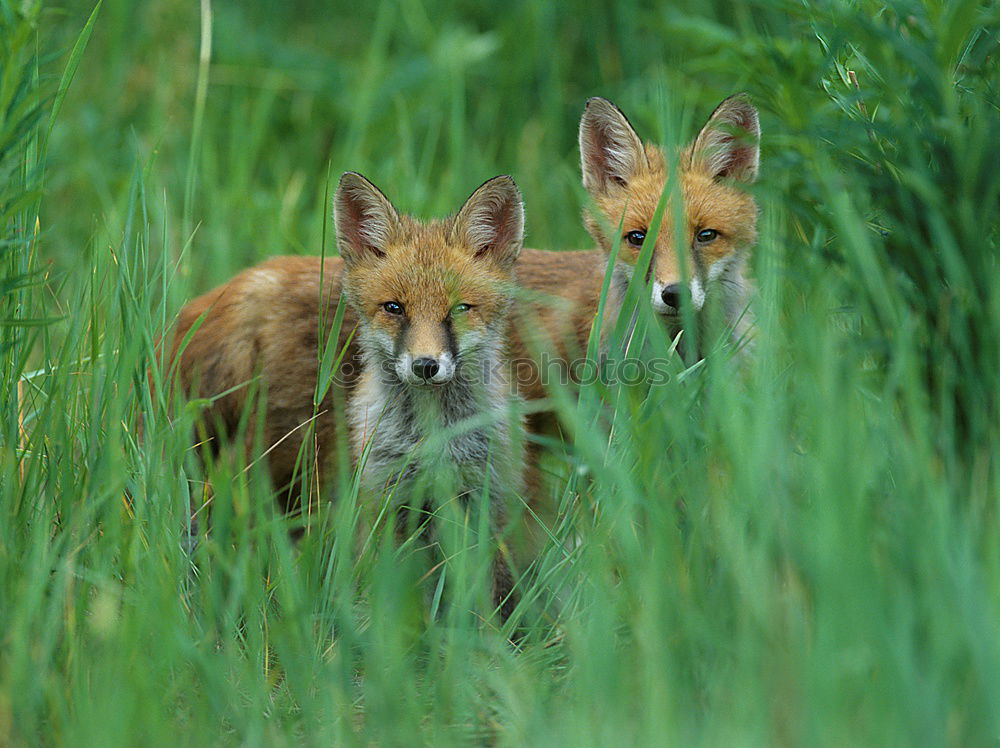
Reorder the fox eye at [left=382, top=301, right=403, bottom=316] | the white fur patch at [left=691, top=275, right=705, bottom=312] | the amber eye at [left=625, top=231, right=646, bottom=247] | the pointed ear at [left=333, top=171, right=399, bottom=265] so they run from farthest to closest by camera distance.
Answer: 1. the amber eye at [left=625, top=231, right=646, bottom=247]
2. the pointed ear at [left=333, top=171, right=399, bottom=265]
3. the fox eye at [left=382, top=301, right=403, bottom=316]
4. the white fur patch at [left=691, top=275, right=705, bottom=312]

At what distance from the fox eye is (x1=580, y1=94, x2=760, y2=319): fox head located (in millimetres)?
885

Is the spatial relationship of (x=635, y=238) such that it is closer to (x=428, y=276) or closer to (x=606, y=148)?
(x=606, y=148)

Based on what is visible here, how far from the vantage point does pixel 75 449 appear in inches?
137

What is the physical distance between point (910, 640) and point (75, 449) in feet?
8.22

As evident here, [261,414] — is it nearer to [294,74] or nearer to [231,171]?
[231,171]

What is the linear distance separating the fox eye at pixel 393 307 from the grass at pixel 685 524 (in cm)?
78

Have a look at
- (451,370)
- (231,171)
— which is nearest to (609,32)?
(231,171)

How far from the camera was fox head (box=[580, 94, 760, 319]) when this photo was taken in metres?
4.06

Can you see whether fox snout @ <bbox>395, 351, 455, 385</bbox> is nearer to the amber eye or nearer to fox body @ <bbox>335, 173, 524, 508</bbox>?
fox body @ <bbox>335, 173, 524, 508</bbox>

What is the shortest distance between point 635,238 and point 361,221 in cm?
104

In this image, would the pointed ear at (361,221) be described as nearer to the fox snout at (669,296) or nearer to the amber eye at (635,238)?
the amber eye at (635,238)

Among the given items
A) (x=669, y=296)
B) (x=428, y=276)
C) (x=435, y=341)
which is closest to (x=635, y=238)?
(x=669, y=296)

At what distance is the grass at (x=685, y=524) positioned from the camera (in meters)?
2.21

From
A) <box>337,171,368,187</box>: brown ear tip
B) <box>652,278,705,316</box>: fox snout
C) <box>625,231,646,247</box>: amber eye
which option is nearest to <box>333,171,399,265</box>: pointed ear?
<box>337,171,368,187</box>: brown ear tip
